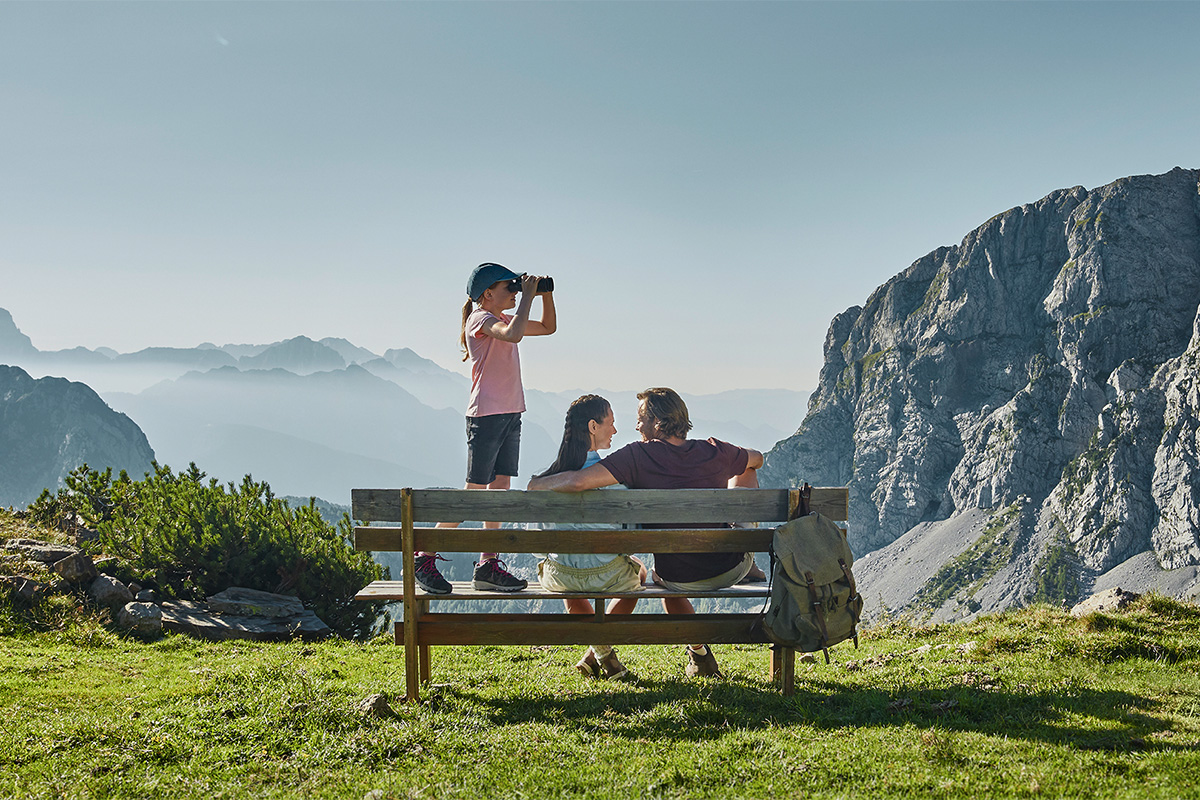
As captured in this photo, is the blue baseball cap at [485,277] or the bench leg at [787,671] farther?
the blue baseball cap at [485,277]

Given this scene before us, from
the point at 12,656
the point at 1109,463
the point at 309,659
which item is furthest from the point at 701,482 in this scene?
the point at 1109,463

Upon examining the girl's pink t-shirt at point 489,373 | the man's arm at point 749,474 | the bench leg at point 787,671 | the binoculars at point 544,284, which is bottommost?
the bench leg at point 787,671

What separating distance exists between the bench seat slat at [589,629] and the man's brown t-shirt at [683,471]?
43 cm

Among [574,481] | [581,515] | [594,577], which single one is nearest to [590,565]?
[594,577]

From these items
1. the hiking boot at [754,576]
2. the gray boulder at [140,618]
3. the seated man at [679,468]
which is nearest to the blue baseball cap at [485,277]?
the seated man at [679,468]

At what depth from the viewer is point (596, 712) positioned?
19.8 feet

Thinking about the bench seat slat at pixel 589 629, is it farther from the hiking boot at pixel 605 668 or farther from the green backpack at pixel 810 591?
the hiking boot at pixel 605 668

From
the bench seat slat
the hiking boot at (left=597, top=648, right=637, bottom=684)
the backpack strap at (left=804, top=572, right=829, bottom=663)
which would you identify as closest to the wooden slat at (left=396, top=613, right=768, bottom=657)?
the bench seat slat

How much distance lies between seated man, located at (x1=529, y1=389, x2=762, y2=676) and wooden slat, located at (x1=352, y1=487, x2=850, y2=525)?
36cm

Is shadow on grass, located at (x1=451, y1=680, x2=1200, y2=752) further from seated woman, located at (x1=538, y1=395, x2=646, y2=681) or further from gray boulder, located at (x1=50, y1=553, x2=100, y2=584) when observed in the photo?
gray boulder, located at (x1=50, y1=553, x2=100, y2=584)

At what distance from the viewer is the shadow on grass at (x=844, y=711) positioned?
203 inches

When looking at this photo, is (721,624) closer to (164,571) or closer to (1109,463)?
(164,571)

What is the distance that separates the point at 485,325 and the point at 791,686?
4.20m

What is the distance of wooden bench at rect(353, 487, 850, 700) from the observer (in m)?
6.10
